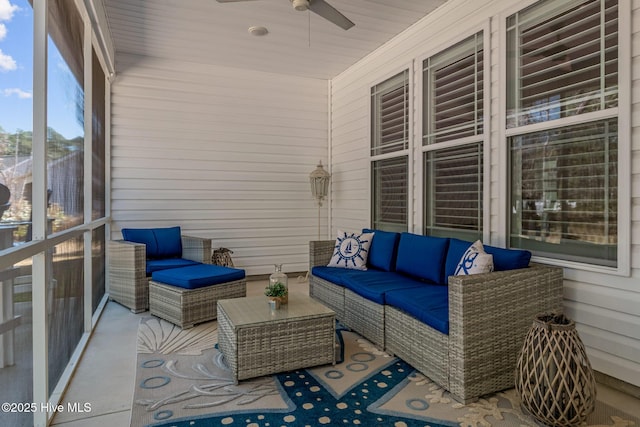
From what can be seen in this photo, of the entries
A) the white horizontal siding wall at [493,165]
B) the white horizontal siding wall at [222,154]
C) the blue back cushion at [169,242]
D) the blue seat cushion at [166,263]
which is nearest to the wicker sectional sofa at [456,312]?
the white horizontal siding wall at [493,165]

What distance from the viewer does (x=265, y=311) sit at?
286 centimetres

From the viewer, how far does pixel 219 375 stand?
268 cm

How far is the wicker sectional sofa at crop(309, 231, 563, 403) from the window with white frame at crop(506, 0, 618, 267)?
1.11ft

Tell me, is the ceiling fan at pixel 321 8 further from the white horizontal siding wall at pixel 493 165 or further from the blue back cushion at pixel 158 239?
the blue back cushion at pixel 158 239

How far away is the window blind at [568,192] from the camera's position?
8.38 feet

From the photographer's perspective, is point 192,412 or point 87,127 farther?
point 87,127

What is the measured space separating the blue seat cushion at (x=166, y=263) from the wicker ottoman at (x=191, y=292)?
25 cm

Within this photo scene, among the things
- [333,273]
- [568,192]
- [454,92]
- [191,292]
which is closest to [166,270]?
[191,292]

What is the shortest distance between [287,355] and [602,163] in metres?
2.45

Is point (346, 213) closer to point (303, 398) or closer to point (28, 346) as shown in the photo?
point (303, 398)

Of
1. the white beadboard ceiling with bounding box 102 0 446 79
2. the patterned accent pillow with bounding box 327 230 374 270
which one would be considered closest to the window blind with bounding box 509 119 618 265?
the patterned accent pillow with bounding box 327 230 374 270

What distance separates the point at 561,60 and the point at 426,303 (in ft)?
6.63

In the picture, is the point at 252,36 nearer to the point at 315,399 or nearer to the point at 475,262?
the point at 475,262

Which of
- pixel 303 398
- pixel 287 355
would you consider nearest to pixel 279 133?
pixel 287 355
